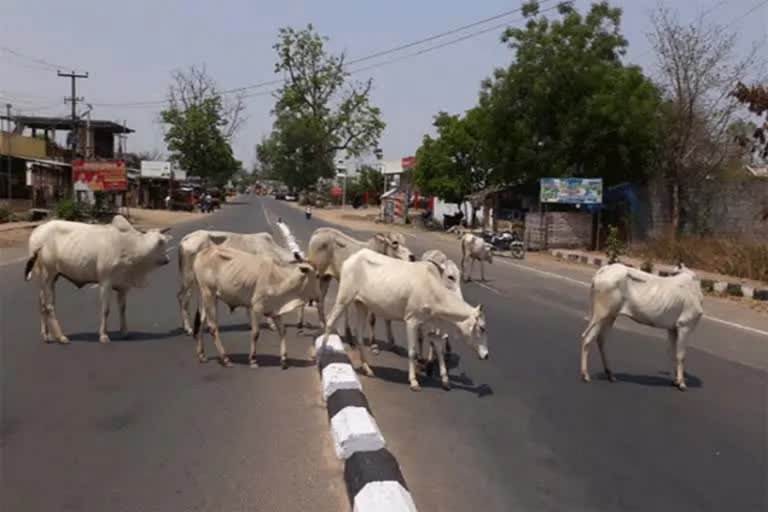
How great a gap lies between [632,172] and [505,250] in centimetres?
640

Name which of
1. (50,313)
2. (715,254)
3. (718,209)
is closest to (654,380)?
(50,313)

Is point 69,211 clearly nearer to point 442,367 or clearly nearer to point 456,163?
point 456,163

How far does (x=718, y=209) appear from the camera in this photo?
29.6m

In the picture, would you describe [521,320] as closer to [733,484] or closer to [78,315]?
[78,315]

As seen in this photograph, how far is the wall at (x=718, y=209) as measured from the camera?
2795 centimetres

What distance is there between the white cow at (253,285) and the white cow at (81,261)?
1.78 meters

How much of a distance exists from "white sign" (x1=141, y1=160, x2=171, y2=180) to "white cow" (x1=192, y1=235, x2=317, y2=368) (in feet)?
214

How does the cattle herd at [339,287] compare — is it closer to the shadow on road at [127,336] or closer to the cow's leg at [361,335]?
the cow's leg at [361,335]

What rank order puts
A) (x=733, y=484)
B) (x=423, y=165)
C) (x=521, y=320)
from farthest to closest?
(x=423, y=165)
(x=521, y=320)
(x=733, y=484)

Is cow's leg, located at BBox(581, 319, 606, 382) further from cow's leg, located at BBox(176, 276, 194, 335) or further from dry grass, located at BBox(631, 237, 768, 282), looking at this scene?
dry grass, located at BBox(631, 237, 768, 282)

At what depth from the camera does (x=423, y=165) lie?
50094 mm

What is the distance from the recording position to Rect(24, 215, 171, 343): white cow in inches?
397

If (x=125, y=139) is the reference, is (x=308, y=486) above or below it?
below

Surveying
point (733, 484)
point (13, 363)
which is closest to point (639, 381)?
point (733, 484)
